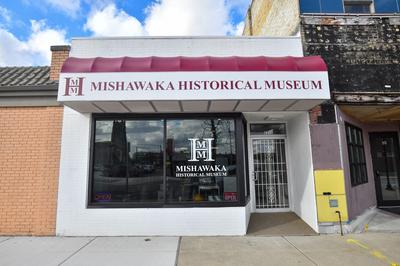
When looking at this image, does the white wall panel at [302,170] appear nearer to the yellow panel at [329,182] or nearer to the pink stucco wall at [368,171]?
the yellow panel at [329,182]

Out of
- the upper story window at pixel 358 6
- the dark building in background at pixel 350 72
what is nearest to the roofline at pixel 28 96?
the dark building in background at pixel 350 72

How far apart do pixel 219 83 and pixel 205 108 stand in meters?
0.85

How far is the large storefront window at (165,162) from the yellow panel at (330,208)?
198cm

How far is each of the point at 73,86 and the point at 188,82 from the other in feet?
8.02

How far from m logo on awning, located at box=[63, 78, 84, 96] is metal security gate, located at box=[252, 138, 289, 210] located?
495 centimetres

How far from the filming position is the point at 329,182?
6.35m

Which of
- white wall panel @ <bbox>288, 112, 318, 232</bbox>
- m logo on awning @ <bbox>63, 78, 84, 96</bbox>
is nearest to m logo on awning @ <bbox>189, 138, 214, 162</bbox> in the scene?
white wall panel @ <bbox>288, 112, 318, 232</bbox>

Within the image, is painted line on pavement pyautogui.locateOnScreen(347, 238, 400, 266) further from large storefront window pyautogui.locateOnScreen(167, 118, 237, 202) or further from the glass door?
the glass door

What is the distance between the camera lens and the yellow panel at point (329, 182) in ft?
20.7

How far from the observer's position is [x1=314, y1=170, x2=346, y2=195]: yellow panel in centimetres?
632

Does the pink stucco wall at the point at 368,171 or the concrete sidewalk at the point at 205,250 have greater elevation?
the pink stucco wall at the point at 368,171

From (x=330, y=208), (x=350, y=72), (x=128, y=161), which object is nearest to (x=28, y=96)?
(x=128, y=161)

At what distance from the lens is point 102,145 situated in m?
6.47

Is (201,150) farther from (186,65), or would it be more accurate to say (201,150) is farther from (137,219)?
(137,219)
